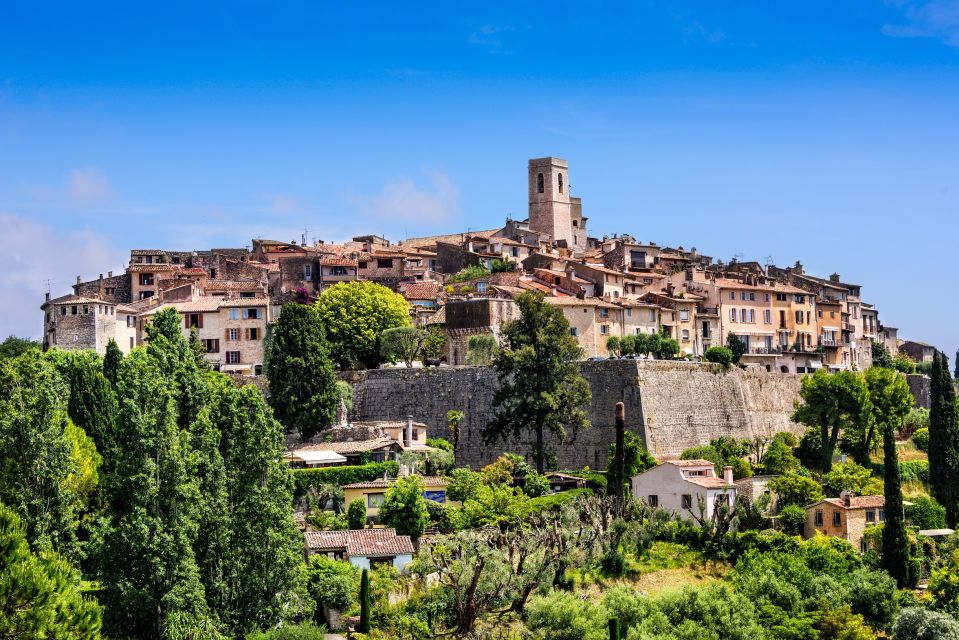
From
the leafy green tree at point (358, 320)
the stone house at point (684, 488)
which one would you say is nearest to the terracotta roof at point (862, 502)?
the stone house at point (684, 488)

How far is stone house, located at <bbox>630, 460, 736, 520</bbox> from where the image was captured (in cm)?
5341

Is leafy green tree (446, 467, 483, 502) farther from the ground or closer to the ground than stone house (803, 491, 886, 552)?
farther from the ground

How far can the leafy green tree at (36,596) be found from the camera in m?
30.1

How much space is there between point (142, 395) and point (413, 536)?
535 inches

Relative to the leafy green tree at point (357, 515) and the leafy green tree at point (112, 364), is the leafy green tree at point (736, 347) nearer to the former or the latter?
the leafy green tree at point (357, 515)

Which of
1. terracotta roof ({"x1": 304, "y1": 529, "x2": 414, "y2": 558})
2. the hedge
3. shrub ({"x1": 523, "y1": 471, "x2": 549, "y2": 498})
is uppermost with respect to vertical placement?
the hedge

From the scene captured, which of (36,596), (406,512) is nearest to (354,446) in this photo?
(406,512)

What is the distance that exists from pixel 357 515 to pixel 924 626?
19.2 m

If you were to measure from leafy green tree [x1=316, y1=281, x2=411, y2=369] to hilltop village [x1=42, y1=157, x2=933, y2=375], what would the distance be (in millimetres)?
2404

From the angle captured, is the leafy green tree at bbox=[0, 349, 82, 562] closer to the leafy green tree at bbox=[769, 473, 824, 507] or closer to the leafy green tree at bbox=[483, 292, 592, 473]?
the leafy green tree at bbox=[483, 292, 592, 473]

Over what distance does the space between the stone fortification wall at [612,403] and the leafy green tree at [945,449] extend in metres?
9.76

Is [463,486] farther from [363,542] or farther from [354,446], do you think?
[363,542]

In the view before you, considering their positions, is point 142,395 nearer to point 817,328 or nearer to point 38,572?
point 38,572

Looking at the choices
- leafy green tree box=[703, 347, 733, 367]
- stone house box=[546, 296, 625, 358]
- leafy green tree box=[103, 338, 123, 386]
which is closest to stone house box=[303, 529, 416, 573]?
leafy green tree box=[103, 338, 123, 386]
